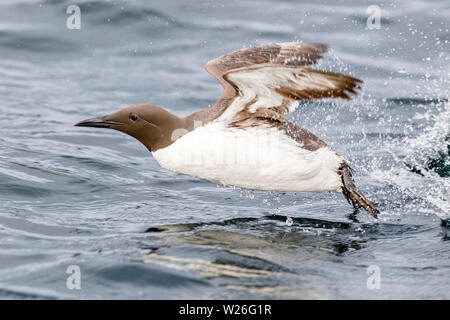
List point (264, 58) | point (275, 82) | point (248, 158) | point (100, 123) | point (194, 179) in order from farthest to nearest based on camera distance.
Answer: point (194, 179)
point (264, 58)
point (100, 123)
point (248, 158)
point (275, 82)

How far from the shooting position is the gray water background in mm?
5020

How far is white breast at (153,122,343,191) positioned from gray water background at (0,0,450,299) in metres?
0.40

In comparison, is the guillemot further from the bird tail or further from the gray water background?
the gray water background

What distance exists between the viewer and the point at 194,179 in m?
7.71

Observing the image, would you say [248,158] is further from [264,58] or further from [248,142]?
[264,58]

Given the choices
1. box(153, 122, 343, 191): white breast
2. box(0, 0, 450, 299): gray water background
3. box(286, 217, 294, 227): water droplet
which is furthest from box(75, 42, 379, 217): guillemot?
box(0, 0, 450, 299): gray water background

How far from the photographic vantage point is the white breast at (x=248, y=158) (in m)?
6.02

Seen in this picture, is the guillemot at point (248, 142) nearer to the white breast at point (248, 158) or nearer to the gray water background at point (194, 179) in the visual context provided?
the white breast at point (248, 158)

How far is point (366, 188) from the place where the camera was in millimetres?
7250

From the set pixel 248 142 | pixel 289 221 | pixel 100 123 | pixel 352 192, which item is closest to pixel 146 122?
pixel 100 123

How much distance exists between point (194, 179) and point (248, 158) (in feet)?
5.69

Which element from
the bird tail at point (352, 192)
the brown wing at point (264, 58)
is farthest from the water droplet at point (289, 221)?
the brown wing at point (264, 58)

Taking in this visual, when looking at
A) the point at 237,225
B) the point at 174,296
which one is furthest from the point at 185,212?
the point at 174,296

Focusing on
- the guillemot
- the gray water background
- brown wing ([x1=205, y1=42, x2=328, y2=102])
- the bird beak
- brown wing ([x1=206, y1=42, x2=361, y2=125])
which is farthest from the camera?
brown wing ([x1=205, y1=42, x2=328, y2=102])
